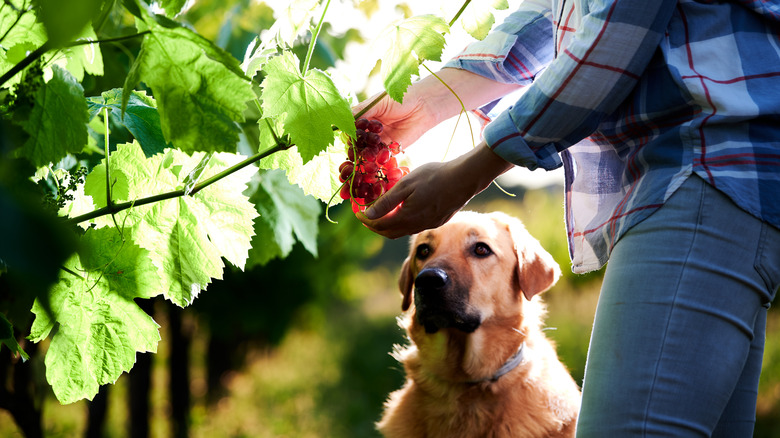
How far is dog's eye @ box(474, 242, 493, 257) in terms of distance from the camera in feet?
8.81

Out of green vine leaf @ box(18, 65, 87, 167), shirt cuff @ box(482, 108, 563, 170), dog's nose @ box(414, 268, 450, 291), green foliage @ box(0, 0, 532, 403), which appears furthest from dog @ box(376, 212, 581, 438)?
green vine leaf @ box(18, 65, 87, 167)

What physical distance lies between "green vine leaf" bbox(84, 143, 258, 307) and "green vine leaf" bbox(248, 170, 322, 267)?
0.62 metres

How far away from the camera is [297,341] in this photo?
33.2 feet

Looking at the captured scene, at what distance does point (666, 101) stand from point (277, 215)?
1.01 m

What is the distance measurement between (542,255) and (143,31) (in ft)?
7.61

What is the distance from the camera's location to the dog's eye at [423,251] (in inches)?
110

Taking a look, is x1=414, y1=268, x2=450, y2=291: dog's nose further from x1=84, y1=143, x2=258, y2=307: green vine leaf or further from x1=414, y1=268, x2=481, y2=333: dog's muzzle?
x1=84, y1=143, x2=258, y2=307: green vine leaf

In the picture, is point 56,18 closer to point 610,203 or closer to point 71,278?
point 71,278

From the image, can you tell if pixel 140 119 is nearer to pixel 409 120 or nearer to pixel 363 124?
pixel 363 124

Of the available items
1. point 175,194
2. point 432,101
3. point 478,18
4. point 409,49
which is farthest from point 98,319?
point 432,101

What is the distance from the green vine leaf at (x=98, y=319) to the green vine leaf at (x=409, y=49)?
40 centimetres

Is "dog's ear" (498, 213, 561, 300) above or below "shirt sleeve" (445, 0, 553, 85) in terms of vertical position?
below

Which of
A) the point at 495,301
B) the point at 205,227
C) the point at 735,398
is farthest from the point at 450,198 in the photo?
the point at 495,301

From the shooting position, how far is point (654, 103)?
964 millimetres
